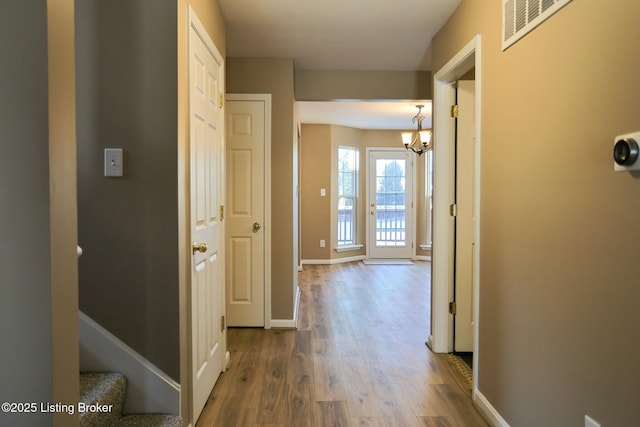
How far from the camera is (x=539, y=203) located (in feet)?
5.54

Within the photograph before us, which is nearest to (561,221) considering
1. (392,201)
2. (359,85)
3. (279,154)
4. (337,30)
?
(337,30)

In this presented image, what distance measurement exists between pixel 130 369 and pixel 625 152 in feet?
6.46

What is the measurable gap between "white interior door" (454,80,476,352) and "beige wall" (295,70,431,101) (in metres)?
1.16

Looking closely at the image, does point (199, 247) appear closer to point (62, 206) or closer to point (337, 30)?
point (62, 206)

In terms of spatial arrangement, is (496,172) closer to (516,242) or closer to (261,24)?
(516,242)

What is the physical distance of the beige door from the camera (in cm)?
354

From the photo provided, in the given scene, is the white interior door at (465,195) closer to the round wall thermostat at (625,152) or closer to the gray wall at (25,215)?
the round wall thermostat at (625,152)

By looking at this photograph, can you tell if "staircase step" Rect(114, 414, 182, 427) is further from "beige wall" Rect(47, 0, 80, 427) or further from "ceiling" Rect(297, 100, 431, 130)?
"ceiling" Rect(297, 100, 431, 130)

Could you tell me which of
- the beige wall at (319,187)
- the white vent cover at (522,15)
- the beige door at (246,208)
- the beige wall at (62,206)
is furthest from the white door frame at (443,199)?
the beige wall at (319,187)

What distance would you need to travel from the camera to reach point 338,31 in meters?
3.01

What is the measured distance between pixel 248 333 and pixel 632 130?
305 centimetres

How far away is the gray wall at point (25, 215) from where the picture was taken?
36.6 inches

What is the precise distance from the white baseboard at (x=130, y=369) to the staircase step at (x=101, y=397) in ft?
0.12

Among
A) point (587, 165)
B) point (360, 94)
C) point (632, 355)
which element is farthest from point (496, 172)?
point (360, 94)
